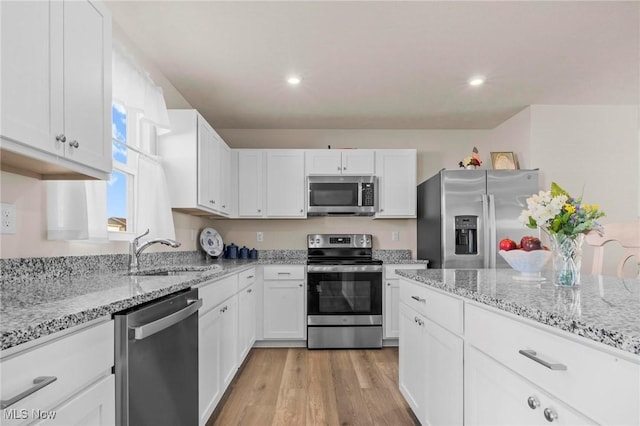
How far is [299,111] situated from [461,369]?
2977mm

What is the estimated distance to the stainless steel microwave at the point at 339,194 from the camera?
159 inches

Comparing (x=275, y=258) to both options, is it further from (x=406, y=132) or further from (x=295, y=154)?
(x=406, y=132)

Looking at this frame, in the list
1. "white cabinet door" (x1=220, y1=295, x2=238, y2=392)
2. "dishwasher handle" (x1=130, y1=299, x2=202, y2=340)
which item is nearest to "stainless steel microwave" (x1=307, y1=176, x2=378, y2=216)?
"white cabinet door" (x1=220, y1=295, x2=238, y2=392)

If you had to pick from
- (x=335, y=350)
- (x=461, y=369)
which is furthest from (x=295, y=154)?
(x=461, y=369)

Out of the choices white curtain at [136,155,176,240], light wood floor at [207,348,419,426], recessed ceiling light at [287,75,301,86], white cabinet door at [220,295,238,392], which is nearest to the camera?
light wood floor at [207,348,419,426]

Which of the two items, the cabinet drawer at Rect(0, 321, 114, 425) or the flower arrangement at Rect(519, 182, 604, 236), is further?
the flower arrangement at Rect(519, 182, 604, 236)

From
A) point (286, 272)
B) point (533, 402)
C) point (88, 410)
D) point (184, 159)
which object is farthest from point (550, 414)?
point (286, 272)

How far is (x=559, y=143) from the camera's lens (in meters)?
3.74

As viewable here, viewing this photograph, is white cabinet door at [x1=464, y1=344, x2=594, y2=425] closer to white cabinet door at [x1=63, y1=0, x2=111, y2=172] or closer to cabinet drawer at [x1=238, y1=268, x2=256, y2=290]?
white cabinet door at [x1=63, y1=0, x2=111, y2=172]

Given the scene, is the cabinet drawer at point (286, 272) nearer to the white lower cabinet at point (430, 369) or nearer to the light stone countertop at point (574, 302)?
the white lower cabinet at point (430, 369)

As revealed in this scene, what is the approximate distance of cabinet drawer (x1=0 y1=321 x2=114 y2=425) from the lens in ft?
2.37

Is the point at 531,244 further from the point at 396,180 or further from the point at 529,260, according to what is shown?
the point at 396,180

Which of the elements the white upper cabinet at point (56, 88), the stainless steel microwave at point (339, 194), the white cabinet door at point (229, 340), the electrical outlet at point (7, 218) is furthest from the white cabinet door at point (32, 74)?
the stainless steel microwave at point (339, 194)

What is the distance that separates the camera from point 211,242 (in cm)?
398
